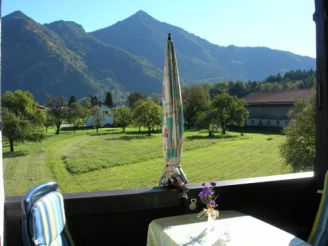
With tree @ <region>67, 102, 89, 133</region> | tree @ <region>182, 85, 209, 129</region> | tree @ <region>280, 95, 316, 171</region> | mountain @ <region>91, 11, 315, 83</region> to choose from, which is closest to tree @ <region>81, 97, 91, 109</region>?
tree @ <region>67, 102, 89, 133</region>

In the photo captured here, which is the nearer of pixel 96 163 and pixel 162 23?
pixel 96 163

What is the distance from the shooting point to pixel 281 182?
282cm

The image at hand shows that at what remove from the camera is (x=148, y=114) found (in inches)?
504

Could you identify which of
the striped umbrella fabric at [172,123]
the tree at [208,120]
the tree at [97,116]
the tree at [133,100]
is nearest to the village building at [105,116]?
the tree at [97,116]

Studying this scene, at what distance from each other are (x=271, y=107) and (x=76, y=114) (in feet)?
23.1

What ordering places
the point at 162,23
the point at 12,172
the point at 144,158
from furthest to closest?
the point at 162,23 → the point at 144,158 → the point at 12,172

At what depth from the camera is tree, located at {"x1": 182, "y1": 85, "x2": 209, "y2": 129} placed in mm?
11748

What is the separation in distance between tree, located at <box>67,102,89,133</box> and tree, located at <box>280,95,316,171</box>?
6.94 metres

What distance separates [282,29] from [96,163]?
13086 millimetres

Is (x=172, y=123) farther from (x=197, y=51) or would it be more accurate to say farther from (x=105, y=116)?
(x=197, y=51)

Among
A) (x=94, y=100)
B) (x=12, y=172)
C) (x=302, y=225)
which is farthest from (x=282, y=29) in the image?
(x=302, y=225)

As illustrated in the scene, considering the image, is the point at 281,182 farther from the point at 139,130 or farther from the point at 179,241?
the point at 139,130

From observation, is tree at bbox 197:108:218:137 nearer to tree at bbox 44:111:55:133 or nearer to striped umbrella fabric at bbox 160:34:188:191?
tree at bbox 44:111:55:133

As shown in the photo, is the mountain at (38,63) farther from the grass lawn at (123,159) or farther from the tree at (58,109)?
the tree at (58,109)
